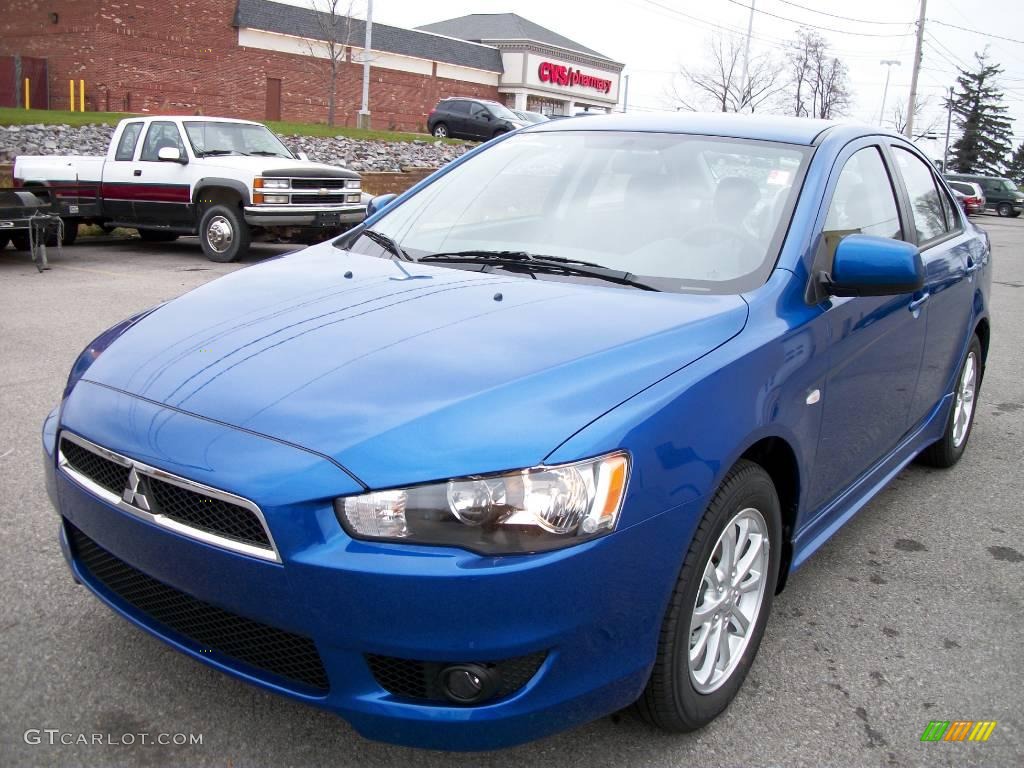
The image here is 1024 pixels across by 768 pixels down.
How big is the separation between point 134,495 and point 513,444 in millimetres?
936

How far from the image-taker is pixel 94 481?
2432 mm

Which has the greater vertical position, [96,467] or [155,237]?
[96,467]

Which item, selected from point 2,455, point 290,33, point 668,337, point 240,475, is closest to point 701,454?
point 668,337

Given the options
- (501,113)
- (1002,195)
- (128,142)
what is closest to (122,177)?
(128,142)

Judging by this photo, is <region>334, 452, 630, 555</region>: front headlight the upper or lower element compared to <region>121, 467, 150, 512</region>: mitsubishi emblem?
upper

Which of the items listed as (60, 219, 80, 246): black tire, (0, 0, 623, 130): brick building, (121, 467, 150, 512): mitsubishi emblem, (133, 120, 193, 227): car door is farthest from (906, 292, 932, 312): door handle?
(0, 0, 623, 130): brick building

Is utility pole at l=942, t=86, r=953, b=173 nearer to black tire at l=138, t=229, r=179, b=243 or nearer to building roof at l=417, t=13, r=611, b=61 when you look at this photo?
building roof at l=417, t=13, r=611, b=61

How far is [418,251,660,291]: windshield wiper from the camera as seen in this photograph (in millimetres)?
3047

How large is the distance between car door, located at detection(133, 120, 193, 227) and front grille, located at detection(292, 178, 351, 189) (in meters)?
1.60

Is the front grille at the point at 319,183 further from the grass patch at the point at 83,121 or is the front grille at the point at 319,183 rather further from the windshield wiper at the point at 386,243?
the grass patch at the point at 83,121

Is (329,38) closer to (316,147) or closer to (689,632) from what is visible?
(316,147)

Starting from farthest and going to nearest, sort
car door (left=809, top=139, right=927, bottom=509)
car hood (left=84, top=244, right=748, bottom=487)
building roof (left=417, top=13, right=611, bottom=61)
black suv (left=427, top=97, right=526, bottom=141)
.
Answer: building roof (left=417, top=13, right=611, bottom=61)
black suv (left=427, top=97, right=526, bottom=141)
car door (left=809, top=139, right=927, bottom=509)
car hood (left=84, top=244, right=748, bottom=487)

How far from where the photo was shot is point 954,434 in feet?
16.4

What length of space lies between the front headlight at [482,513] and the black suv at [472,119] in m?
32.5
